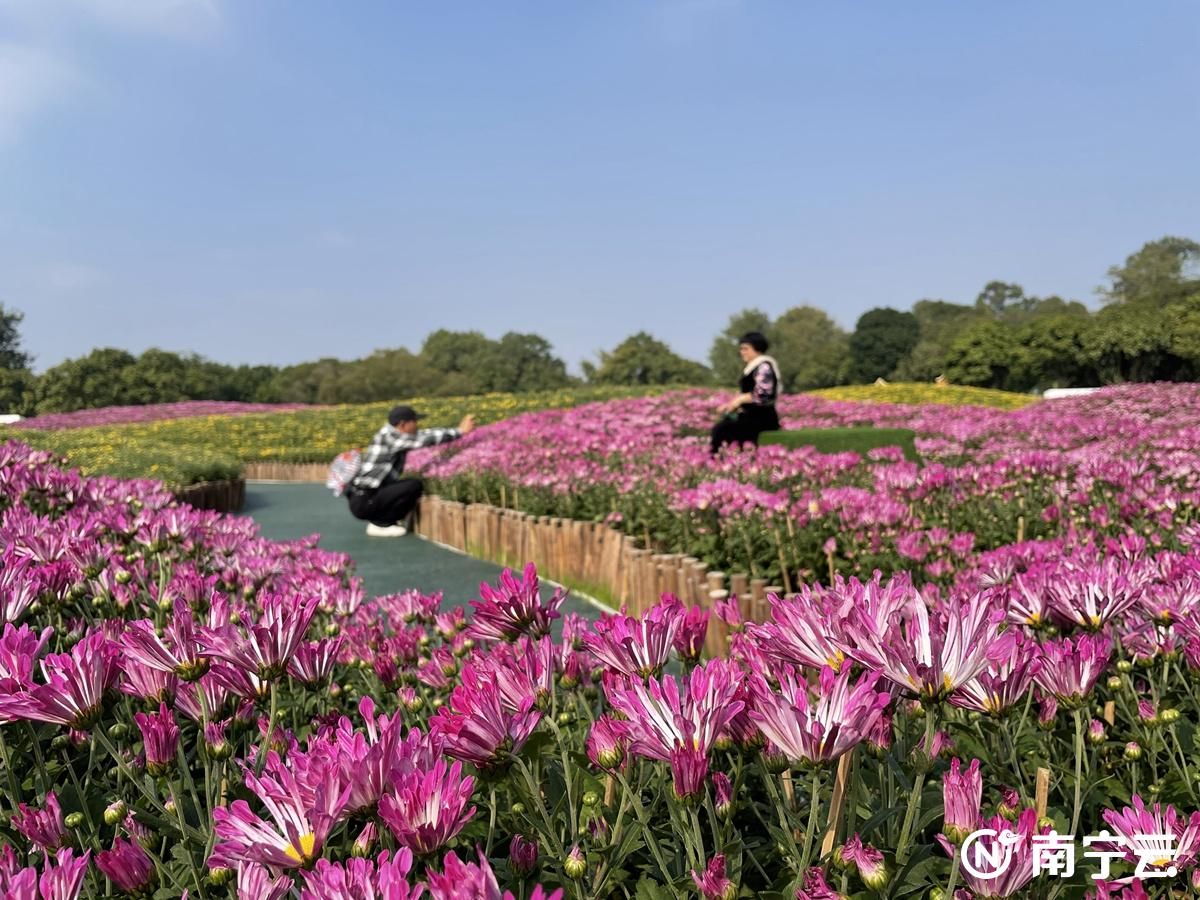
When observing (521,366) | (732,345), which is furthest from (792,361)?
(521,366)

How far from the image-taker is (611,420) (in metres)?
13.0

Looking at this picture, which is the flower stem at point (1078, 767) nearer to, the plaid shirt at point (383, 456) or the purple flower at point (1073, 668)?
the purple flower at point (1073, 668)

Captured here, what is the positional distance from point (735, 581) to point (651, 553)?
Result: 135cm

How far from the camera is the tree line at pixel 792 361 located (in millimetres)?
45531

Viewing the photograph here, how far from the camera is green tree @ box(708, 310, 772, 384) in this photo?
70062 millimetres

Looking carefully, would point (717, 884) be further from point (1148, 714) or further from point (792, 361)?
point (792, 361)

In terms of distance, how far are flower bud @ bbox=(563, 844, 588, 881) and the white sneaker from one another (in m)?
9.65

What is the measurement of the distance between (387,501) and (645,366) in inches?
2528

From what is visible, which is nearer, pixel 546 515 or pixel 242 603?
pixel 242 603

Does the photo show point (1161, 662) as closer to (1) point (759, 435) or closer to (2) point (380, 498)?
(1) point (759, 435)

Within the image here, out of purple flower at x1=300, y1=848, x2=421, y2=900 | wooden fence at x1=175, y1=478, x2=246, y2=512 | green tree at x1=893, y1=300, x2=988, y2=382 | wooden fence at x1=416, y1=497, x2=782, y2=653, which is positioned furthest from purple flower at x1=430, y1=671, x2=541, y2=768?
green tree at x1=893, y1=300, x2=988, y2=382

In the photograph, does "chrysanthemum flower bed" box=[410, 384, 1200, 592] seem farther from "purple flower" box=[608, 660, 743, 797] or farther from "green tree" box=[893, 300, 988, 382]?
"green tree" box=[893, 300, 988, 382]

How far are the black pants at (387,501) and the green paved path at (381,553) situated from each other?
29 centimetres

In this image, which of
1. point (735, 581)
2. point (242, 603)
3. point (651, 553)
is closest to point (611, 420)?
point (651, 553)
